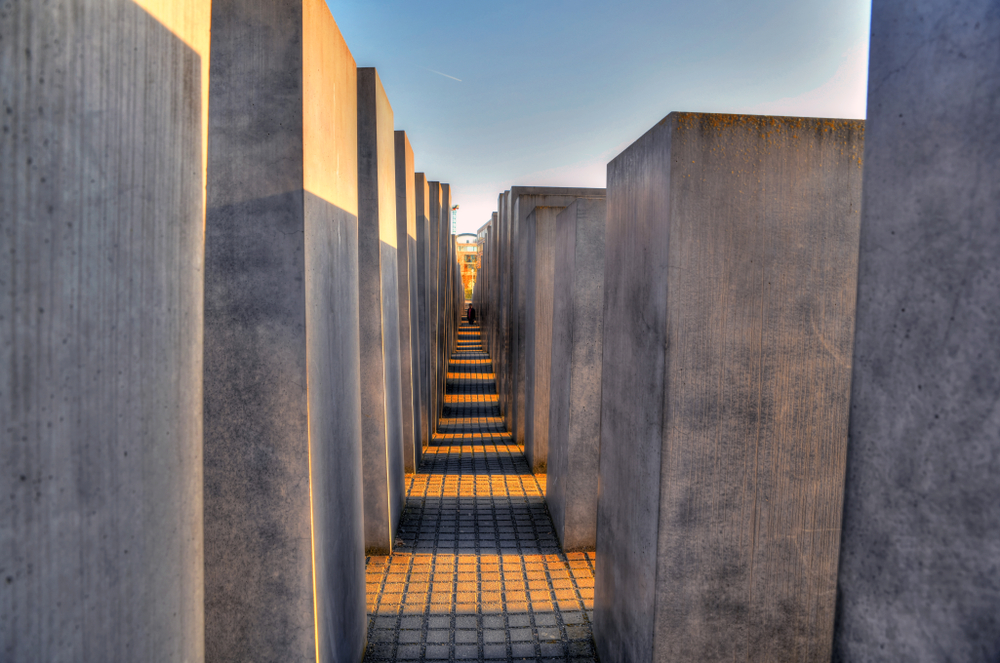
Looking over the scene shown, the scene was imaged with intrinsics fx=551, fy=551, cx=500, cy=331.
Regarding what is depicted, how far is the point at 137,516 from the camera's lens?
4.62 ft

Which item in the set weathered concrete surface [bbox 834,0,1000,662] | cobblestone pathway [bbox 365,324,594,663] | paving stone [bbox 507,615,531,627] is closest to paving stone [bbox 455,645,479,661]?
cobblestone pathway [bbox 365,324,594,663]

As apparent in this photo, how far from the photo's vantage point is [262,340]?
9.02 ft

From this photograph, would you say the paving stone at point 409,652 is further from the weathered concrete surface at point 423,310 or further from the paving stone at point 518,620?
the weathered concrete surface at point 423,310

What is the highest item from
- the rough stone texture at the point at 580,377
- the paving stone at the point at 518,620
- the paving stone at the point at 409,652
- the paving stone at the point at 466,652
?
the rough stone texture at the point at 580,377

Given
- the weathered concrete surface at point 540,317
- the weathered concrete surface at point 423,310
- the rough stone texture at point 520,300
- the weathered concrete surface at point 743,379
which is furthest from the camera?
the rough stone texture at point 520,300

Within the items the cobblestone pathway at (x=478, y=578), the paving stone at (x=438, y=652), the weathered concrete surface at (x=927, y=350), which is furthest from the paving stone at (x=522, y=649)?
the weathered concrete surface at (x=927, y=350)

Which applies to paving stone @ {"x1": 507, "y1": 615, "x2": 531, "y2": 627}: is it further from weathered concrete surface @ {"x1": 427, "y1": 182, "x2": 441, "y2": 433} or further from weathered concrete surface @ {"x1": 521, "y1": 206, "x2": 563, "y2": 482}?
weathered concrete surface @ {"x1": 427, "y1": 182, "x2": 441, "y2": 433}

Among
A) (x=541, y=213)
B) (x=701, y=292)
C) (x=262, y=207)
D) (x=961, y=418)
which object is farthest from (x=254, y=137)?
(x=541, y=213)

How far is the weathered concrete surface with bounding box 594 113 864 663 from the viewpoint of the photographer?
263 cm

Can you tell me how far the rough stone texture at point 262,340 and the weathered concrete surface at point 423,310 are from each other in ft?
21.6

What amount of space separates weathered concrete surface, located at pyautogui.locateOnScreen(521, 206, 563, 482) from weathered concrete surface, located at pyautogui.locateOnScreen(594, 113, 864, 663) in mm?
4839

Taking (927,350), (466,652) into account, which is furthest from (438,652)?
(927,350)

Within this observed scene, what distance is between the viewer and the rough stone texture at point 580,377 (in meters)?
5.50

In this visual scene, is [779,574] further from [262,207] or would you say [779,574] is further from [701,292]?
[262,207]
